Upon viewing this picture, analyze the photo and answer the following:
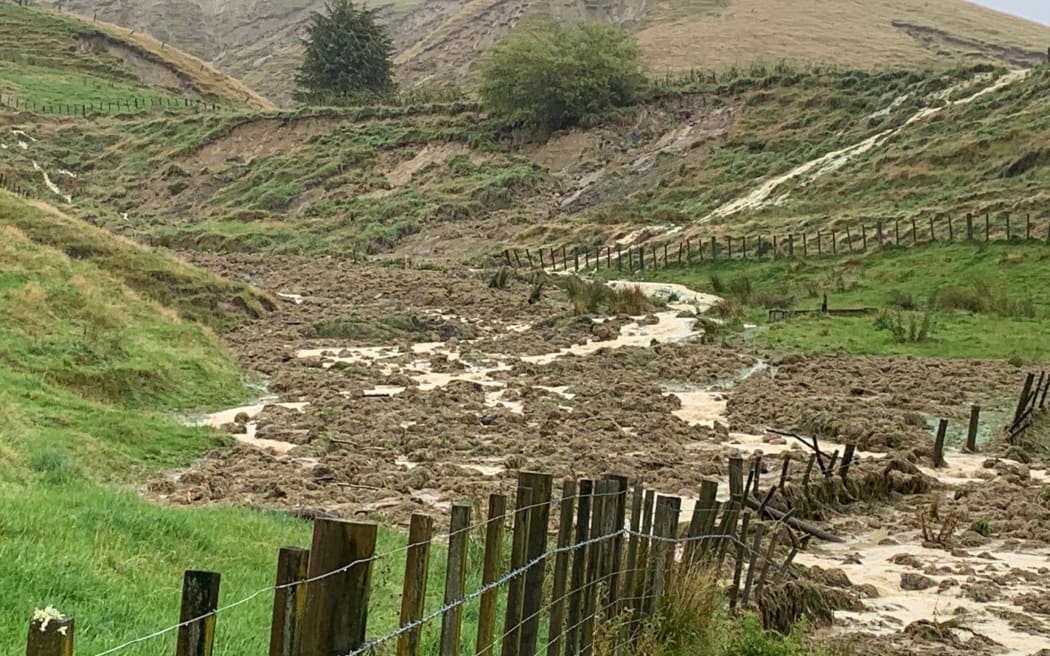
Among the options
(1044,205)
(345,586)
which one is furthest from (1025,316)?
(345,586)

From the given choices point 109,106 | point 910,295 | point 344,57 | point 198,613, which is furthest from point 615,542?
point 109,106

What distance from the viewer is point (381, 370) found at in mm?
22938

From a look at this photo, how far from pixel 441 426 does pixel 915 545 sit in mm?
7298

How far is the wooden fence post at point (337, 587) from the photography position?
3.25m

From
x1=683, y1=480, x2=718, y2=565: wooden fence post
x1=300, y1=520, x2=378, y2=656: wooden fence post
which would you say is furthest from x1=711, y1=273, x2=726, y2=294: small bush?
x1=300, y1=520, x2=378, y2=656: wooden fence post

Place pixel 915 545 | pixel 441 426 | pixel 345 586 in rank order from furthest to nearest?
pixel 441 426 → pixel 915 545 → pixel 345 586

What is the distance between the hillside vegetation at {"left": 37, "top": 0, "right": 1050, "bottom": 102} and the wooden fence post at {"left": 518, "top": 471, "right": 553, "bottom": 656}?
9329cm

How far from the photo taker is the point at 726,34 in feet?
362

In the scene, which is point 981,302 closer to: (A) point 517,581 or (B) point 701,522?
(B) point 701,522

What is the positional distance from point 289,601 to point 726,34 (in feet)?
371

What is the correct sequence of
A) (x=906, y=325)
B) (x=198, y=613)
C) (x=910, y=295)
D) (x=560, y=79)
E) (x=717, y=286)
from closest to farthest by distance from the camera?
(x=198, y=613)
(x=906, y=325)
(x=910, y=295)
(x=717, y=286)
(x=560, y=79)

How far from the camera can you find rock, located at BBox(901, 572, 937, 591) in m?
10.4

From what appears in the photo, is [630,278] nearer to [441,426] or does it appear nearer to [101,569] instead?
[441,426]

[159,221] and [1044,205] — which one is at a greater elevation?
[1044,205]
